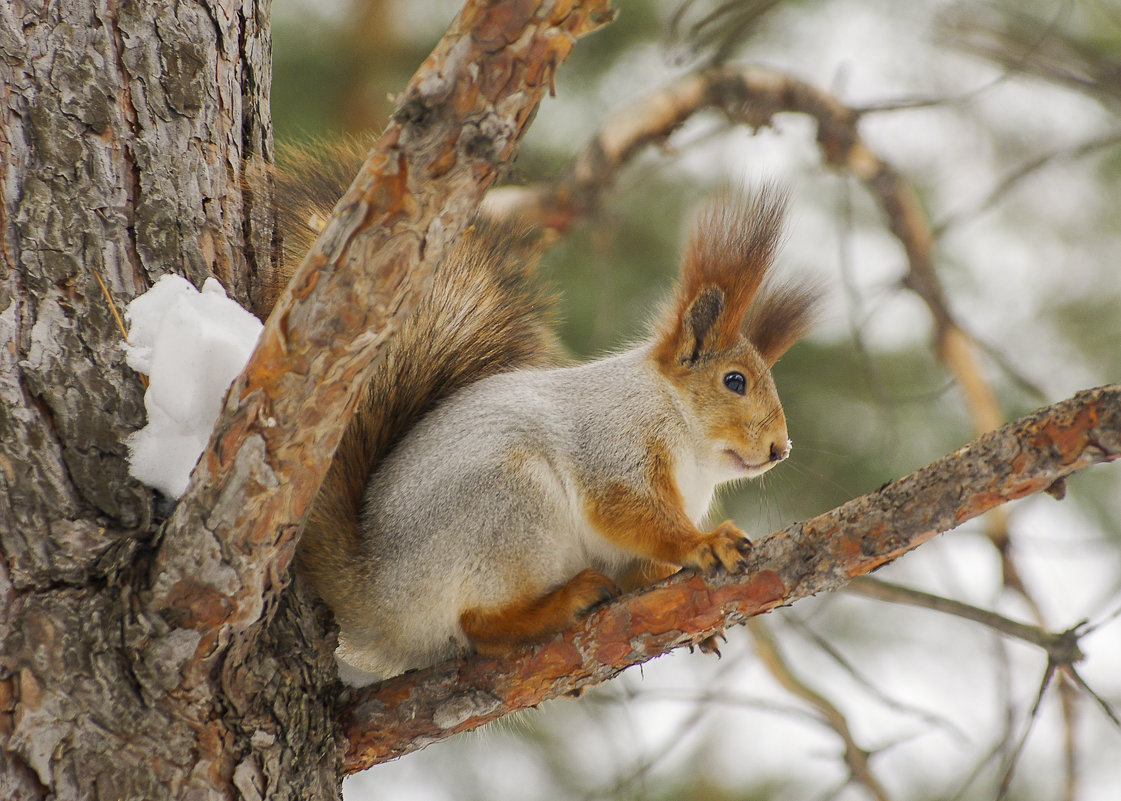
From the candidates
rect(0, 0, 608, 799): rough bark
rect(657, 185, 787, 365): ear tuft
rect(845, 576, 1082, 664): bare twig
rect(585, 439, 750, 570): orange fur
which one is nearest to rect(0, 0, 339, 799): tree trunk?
rect(0, 0, 608, 799): rough bark

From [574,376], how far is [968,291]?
5.43 ft

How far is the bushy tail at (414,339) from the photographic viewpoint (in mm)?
1407

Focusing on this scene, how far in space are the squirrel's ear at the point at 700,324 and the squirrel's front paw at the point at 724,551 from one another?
0.42 meters

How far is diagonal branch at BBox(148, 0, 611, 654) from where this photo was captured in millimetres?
873

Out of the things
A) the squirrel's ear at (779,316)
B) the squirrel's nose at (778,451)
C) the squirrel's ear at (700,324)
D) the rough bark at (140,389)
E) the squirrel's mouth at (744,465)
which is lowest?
the rough bark at (140,389)

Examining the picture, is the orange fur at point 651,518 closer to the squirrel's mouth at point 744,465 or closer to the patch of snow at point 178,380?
the squirrel's mouth at point 744,465

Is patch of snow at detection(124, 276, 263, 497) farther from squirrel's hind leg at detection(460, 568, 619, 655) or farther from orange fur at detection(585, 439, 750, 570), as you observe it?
orange fur at detection(585, 439, 750, 570)

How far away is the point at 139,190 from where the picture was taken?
49.6 inches

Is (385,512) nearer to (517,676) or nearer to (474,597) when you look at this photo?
(474,597)

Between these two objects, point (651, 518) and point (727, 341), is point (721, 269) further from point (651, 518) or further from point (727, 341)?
point (651, 518)

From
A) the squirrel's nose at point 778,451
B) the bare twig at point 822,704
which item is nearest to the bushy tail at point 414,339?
the squirrel's nose at point 778,451

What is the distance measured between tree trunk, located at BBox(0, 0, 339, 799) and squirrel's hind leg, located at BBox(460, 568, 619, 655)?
0.66ft

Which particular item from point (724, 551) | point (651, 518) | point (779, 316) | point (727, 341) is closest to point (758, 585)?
point (724, 551)

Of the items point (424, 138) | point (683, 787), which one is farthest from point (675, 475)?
point (683, 787)
